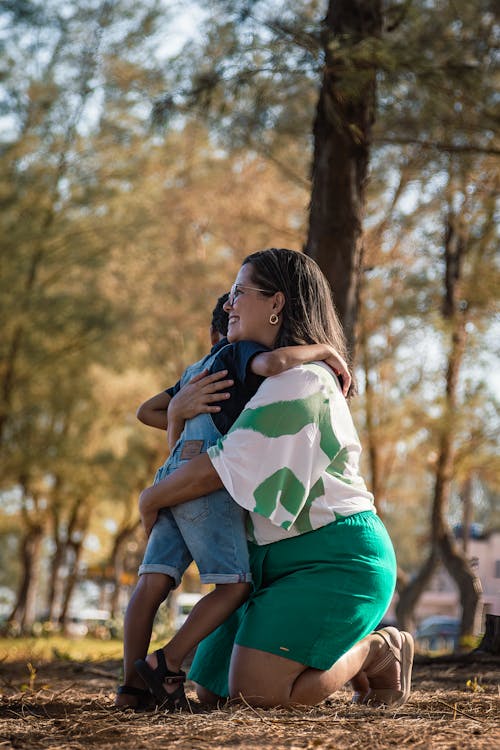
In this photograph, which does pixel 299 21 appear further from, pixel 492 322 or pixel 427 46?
pixel 492 322

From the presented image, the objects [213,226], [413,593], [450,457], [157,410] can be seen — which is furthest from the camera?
[213,226]

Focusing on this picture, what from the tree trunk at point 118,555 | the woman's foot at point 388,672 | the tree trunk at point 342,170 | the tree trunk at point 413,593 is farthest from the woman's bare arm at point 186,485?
the tree trunk at point 118,555

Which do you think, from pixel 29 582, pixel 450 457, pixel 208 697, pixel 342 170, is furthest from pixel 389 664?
pixel 29 582

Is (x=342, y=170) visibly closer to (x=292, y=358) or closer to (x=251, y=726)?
(x=292, y=358)

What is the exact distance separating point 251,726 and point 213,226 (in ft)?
44.3

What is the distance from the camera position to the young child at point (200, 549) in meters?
2.89

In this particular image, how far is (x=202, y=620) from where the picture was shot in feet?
9.61

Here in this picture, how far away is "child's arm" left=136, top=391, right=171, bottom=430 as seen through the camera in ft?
11.6

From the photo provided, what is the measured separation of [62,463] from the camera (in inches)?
679

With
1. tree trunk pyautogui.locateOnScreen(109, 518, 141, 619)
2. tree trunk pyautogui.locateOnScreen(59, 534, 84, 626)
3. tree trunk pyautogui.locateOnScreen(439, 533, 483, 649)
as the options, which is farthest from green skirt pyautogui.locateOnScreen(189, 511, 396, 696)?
tree trunk pyautogui.locateOnScreen(109, 518, 141, 619)

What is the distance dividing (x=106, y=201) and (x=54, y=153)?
3.88 feet

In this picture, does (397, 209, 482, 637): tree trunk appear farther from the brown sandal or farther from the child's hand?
the child's hand

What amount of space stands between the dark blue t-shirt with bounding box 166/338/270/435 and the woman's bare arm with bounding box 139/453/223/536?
218mm

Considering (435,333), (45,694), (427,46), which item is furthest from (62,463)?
(45,694)
